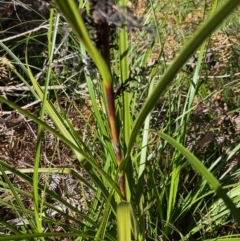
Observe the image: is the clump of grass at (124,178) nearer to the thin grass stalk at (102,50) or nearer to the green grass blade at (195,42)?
the thin grass stalk at (102,50)

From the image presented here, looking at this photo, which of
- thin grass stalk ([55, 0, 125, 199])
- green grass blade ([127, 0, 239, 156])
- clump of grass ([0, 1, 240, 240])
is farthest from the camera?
clump of grass ([0, 1, 240, 240])

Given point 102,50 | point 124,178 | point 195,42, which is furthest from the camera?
point 124,178

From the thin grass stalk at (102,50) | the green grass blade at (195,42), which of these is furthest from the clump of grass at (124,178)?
the green grass blade at (195,42)

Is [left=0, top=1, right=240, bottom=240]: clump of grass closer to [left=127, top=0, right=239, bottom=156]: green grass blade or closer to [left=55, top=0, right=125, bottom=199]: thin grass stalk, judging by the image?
[left=55, top=0, right=125, bottom=199]: thin grass stalk

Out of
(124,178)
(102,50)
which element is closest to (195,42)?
(102,50)

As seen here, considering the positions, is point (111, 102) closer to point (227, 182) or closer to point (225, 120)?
point (227, 182)

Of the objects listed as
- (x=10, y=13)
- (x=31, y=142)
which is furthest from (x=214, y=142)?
(x=10, y=13)

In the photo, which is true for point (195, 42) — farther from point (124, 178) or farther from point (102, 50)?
point (124, 178)

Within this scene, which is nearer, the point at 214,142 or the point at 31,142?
the point at 214,142

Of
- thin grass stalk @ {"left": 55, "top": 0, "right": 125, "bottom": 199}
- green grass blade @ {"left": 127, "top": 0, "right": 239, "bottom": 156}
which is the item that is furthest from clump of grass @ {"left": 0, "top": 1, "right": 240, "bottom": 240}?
green grass blade @ {"left": 127, "top": 0, "right": 239, "bottom": 156}

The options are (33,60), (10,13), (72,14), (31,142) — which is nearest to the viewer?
(72,14)

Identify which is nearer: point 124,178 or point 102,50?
point 102,50
